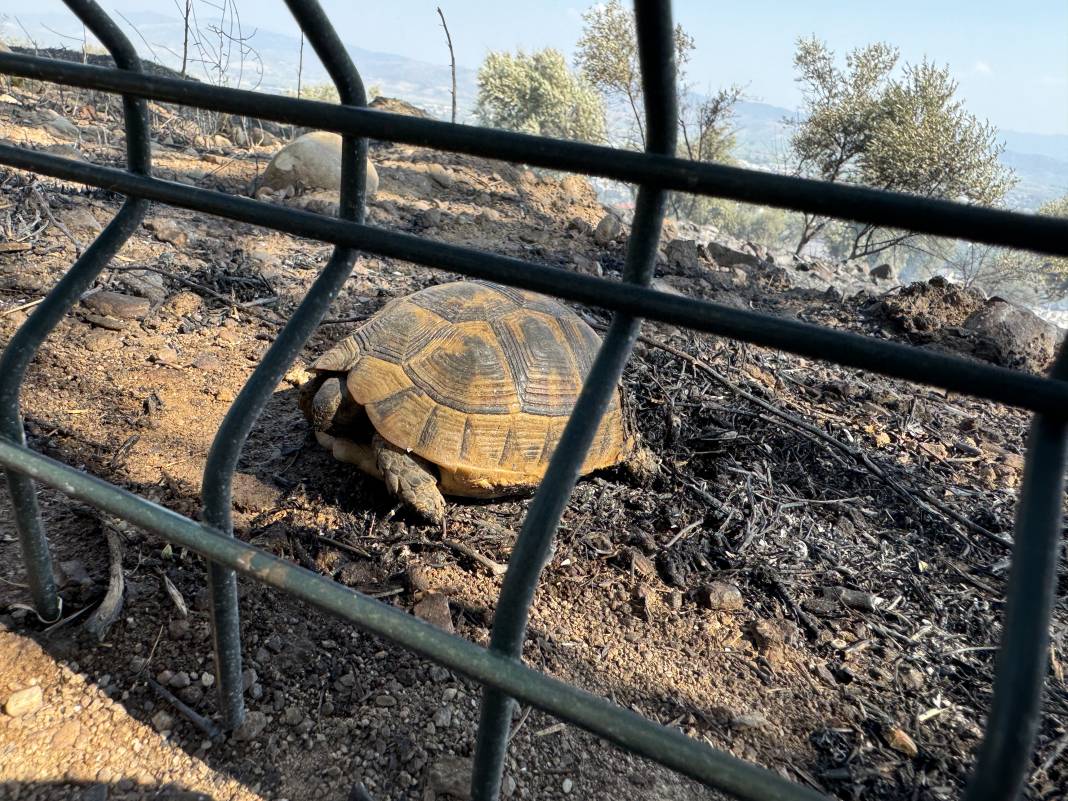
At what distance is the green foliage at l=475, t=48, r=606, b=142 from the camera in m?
29.3

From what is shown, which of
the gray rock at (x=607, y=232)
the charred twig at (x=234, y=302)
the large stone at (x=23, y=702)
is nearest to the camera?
the large stone at (x=23, y=702)

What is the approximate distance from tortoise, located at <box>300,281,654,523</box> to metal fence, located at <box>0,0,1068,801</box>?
145 cm

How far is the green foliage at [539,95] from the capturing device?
96.2 feet

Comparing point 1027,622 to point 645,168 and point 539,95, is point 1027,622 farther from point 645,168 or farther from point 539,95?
point 539,95

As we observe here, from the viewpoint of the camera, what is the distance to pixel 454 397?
2.80 meters

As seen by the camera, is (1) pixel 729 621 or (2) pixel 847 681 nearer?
(2) pixel 847 681

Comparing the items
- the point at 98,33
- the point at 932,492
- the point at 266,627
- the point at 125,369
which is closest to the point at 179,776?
the point at 266,627

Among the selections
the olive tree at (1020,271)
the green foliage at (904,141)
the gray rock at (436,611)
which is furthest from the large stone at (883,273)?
the gray rock at (436,611)

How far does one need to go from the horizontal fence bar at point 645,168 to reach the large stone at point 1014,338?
6.25 meters

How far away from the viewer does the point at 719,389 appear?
156 inches

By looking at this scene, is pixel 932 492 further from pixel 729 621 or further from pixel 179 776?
pixel 179 776

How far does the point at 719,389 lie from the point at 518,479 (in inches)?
65.5

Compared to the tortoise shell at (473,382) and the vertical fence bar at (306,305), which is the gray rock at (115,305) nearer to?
the tortoise shell at (473,382)

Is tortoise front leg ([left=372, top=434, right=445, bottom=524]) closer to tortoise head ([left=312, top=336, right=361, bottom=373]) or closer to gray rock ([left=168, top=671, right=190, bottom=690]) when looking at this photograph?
tortoise head ([left=312, top=336, right=361, bottom=373])
